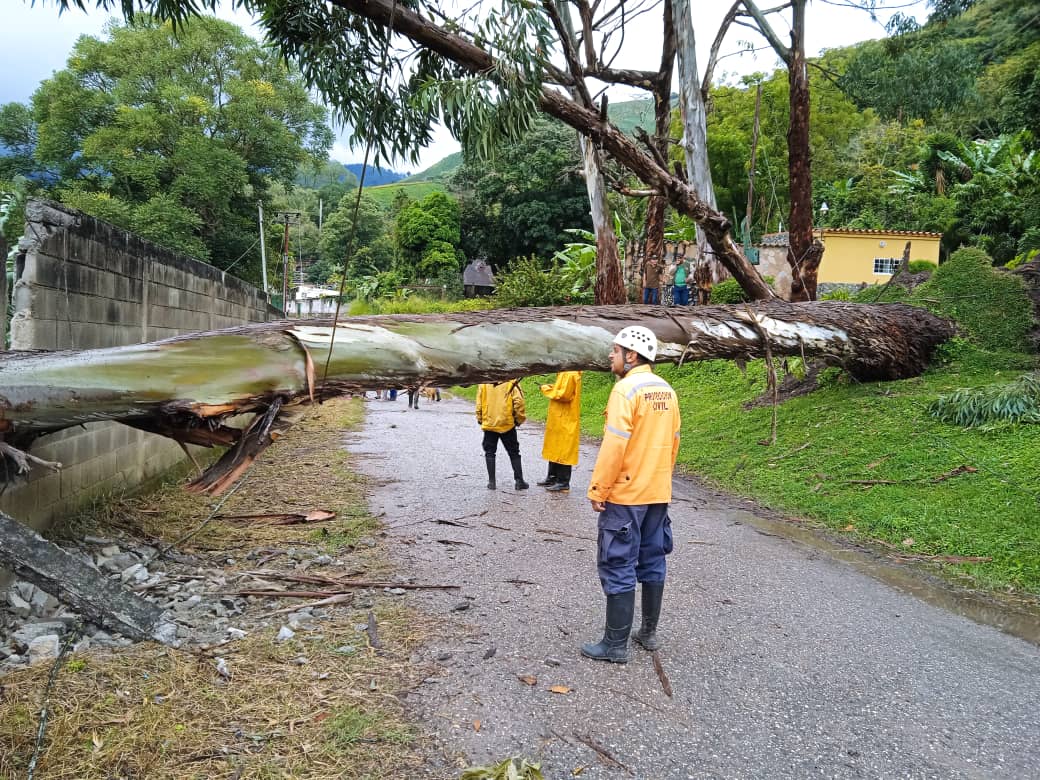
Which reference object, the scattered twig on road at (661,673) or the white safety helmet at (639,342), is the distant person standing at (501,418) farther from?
the scattered twig on road at (661,673)

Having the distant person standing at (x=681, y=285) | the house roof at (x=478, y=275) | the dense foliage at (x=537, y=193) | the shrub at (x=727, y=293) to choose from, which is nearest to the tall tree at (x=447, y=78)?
the shrub at (x=727, y=293)

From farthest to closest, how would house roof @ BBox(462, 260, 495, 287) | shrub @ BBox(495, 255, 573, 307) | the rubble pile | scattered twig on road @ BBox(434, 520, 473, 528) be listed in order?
house roof @ BBox(462, 260, 495, 287) < shrub @ BBox(495, 255, 573, 307) < scattered twig on road @ BBox(434, 520, 473, 528) < the rubble pile

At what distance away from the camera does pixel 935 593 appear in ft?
16.9

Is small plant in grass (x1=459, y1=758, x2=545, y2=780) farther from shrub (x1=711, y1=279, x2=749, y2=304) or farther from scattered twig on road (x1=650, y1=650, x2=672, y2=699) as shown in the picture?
shrub (x1=711, y1=279, x2=749, y2=304)

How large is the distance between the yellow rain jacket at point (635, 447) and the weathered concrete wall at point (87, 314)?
135 inches

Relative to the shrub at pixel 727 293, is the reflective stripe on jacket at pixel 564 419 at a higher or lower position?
lower

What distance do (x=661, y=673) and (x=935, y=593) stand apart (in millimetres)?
2555

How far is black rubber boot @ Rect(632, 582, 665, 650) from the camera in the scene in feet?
13.5

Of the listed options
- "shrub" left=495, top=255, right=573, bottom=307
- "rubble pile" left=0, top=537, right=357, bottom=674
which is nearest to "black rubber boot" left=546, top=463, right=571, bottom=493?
"rubble pile" left=0, top=537, right=357, bottom=674

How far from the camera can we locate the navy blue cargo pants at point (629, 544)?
3957 mm

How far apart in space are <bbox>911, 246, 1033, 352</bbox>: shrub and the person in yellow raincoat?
6.15 metres

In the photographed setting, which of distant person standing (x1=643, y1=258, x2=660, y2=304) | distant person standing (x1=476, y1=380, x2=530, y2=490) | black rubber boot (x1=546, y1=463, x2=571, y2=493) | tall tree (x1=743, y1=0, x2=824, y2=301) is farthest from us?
distant person standing (x1=643, y1=258, x2=660, y2=304)

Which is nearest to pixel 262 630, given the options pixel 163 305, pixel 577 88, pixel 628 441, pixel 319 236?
pixel 628 441

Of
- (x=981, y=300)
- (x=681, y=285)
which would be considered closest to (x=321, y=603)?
(x=981, y=300)
